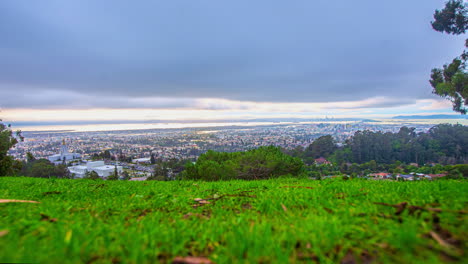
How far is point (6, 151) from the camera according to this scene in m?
13.5

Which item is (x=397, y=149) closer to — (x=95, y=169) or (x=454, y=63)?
(x=454, y=63)

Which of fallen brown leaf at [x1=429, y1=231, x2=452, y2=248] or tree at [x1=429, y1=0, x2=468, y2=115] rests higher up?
tree at [x1=429, y1=0, x2=468, y2=115]

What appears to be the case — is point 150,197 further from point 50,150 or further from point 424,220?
point 50,150

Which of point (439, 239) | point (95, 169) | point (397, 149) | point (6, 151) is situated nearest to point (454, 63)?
point (397, 149)

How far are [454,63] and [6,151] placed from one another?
26200 millimetres

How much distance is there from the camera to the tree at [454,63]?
1155 cm

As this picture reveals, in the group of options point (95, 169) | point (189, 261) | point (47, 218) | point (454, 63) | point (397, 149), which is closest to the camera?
point (189, 261)

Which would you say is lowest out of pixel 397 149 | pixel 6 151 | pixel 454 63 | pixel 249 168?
pixel 397 149

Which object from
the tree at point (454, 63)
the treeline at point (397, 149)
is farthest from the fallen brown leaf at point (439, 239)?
the treeline at point (397, 149)

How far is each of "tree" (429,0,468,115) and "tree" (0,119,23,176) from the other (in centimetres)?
2469

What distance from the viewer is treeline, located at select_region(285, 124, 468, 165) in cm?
1905

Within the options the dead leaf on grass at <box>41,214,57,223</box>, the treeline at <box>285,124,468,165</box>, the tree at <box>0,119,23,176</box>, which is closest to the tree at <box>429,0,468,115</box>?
the treeline at <box>285,124,468,165</box>

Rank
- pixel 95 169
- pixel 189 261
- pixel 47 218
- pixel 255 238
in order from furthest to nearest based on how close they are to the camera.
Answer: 1. pixel 95 169
2. pixel 47 218
3. pixel 255 238
4. pixel 189 261

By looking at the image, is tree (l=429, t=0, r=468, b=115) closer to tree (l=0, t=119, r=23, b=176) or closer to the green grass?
the green grass
